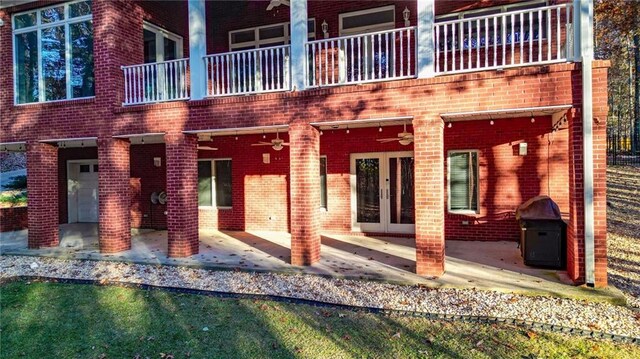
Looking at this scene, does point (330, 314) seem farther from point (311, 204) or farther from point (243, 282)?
point (311, 204)

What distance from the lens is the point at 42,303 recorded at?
568 centimetres

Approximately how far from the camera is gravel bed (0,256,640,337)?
4801mm

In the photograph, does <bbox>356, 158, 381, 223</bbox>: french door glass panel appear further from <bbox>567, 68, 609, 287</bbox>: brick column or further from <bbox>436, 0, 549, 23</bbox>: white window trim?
<bbox>567, 68, 609, 287</bbox>: brick column

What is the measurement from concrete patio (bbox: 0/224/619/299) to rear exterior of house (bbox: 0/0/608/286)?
1.28 ft

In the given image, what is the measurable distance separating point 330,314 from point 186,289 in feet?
8.15

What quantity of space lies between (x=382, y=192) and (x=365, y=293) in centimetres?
492

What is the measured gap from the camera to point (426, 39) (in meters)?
6.57

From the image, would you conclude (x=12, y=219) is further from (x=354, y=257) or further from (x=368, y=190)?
(x=354, y=257)

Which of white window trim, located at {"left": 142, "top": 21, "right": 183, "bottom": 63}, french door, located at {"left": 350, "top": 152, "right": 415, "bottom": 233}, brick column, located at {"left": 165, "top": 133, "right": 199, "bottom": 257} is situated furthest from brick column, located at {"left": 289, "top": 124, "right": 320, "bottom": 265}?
white window trim, located at {"left": 142, "top": 21, "right": 183, "bottom": 63}

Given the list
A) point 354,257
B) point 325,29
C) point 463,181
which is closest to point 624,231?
point 463,181

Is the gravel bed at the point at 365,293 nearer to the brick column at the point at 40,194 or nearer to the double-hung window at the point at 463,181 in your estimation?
the brick column at the point at 40,194

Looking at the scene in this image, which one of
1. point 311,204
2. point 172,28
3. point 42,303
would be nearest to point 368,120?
point 311,204

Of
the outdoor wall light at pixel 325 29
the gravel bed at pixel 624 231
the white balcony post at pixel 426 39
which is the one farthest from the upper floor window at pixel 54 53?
the gravel bed at pixel 624 231

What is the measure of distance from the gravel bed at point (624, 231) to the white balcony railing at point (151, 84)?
874 centimetres
